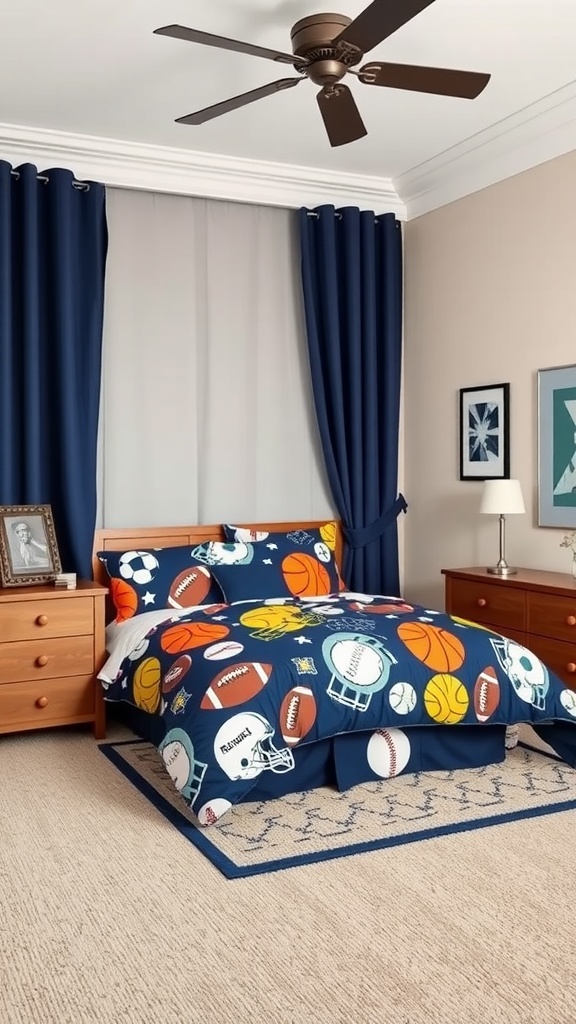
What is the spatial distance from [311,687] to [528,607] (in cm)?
143

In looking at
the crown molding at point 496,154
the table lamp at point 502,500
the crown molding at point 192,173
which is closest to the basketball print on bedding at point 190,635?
the table lamp at point 502,500

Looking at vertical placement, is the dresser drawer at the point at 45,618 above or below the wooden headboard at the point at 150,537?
below

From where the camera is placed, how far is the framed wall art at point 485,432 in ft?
16.3

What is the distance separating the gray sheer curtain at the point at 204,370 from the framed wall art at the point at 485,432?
818 millimetres

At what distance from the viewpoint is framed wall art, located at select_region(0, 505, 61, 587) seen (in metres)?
4.32

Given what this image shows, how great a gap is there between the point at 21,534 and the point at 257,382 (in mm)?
1617

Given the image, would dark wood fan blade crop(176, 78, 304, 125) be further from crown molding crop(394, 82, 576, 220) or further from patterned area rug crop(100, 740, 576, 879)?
patterned area rug crop(100, 740, 576, 879)

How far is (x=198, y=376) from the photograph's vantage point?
5207mm

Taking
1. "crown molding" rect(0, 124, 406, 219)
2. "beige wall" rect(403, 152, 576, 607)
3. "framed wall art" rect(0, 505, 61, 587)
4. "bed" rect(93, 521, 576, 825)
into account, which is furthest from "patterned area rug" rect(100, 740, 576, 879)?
"crown molding" rect(0, 124, 406, 219)

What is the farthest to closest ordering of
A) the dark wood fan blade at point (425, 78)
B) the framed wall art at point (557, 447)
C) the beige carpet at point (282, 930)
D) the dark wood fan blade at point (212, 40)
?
1. the framed wall art at point (557, 447)
2. the dark wood fan blade at point (425, 78)
3. the dark wood fan blade at point (212, 40)
4. the beige carpet at point (282, 930)

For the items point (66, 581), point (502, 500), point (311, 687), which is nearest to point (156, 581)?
point (66, 581)

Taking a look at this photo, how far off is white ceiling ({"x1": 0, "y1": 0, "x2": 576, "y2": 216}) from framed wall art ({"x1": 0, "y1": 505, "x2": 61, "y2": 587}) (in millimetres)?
1694

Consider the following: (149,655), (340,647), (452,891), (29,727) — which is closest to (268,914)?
(452,891)

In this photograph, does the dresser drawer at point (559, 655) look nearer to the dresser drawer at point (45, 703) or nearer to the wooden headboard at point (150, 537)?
the wooden headboard at point (150, 537)
